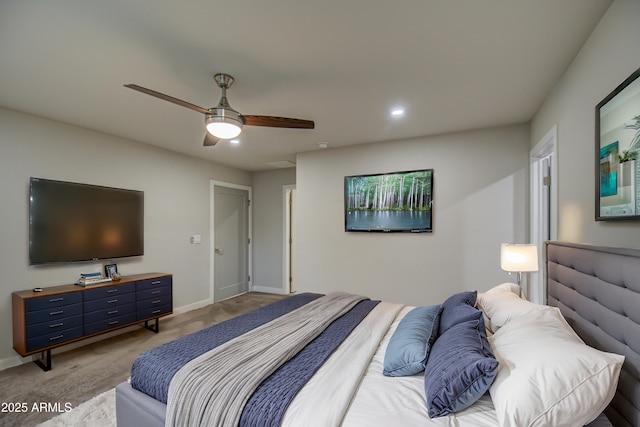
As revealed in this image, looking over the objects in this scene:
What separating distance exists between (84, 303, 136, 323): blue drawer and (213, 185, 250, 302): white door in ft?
5.81

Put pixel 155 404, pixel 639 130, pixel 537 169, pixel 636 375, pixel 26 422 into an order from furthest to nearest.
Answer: pixel 537 169, pixel 26 422, pixel 155 404, pixel 639 130, pixel 636 375

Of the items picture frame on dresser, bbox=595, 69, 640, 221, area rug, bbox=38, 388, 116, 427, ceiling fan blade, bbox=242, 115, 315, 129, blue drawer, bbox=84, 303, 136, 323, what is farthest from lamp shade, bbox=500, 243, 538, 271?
blue drawer, bbox=84, 303, 136, 323

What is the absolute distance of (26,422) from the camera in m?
2.02

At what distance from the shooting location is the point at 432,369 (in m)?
1.28

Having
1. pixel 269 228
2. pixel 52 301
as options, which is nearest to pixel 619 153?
pixel 52 301

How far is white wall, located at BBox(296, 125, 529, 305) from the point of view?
3305 mm

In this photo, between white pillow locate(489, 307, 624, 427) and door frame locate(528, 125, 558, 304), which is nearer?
white pillow locate(489, 307, 624, 427)

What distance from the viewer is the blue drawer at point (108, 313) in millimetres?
3031

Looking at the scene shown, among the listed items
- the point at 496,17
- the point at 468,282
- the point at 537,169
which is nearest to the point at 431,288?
the point at 468,282

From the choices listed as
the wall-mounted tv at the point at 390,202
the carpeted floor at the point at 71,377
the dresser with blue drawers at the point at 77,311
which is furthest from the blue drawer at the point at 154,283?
the wall-mounted tv at the point at 390,202

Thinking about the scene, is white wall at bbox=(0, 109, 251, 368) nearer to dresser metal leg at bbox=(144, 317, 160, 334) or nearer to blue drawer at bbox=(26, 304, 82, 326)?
blue drawer at bbox=(26, 304, 82, 326)

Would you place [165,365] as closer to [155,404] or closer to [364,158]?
[155,404]

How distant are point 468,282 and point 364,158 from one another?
210 cm

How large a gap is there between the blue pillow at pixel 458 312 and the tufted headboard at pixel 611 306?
1.57ft
